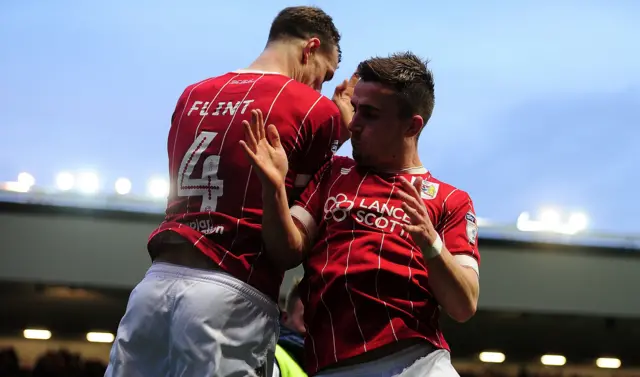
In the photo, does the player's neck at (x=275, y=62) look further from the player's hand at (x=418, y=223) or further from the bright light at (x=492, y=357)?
the bright light at (x=492, y=357)

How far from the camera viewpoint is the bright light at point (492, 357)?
17250mm

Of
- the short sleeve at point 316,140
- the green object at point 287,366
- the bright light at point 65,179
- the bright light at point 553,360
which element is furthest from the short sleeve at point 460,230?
the bright light at point 553,360

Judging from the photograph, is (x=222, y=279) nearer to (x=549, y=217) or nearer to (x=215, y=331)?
(x=215, y=331)

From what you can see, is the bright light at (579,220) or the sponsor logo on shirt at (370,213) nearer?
the sponsor logo on shirt at (370,213)

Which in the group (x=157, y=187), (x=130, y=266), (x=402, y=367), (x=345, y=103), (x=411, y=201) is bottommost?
(x=402, y=367)

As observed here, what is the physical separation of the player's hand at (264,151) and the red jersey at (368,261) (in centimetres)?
27

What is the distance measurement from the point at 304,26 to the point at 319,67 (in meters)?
0.17

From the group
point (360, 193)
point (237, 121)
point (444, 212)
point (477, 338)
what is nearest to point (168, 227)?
point (237, 121)

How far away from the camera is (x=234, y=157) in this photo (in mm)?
2727

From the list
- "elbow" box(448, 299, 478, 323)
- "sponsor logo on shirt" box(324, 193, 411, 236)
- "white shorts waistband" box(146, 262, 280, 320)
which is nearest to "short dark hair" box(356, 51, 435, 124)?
"sponsor logo on shirt" box(324, 193, 411, 236)

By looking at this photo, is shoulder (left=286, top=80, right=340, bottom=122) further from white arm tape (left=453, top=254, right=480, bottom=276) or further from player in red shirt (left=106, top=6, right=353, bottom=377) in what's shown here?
white arm tape (left=453, top=254, right=480, bottom=276)

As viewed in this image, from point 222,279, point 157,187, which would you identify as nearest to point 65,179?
point 157,187

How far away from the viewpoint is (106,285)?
993cm

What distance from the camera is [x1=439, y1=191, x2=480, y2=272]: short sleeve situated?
2.74 metres
